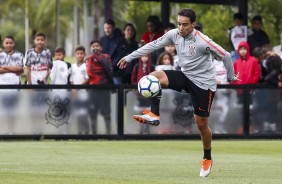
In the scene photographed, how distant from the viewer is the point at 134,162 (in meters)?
15.8

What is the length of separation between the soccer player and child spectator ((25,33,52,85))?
24.3 feet

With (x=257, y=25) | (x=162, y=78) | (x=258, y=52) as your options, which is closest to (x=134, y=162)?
(x=162, y=78)

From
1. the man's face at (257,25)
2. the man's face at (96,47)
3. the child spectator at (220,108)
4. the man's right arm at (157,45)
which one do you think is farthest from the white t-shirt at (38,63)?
the man's right arm at (157,45)

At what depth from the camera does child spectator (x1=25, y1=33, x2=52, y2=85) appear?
21.1m

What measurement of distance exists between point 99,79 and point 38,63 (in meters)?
1.33

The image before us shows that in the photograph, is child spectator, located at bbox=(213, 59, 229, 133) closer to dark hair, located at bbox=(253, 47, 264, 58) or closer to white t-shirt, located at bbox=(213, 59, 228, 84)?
white t-shirt, located at bbox=(213, 59, 228, 84)

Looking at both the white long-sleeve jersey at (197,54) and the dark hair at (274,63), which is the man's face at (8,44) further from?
the white long-sleeve jersey at (197,54)

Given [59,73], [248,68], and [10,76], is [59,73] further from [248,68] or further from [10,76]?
[248,68]

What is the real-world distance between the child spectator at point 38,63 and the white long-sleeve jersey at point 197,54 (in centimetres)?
742

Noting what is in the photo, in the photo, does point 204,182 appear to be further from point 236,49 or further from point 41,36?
point 236,49

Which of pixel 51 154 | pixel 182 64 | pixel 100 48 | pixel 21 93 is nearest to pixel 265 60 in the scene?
pixel 100 48

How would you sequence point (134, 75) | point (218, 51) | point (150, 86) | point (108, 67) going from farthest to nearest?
1. point (134, 75)
2. point (108, 67)
3. point (218, 51)
4. point (150, 86)

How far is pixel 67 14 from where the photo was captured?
110m

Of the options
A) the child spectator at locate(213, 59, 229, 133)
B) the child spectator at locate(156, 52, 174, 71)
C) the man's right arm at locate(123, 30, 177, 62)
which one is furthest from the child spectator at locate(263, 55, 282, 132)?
the man's right arm at locate(123, 30, 177, 62)
